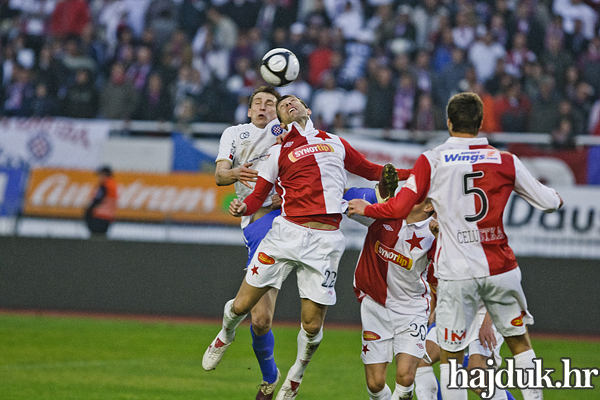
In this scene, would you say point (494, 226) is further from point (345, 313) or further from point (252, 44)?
point (252, 44)

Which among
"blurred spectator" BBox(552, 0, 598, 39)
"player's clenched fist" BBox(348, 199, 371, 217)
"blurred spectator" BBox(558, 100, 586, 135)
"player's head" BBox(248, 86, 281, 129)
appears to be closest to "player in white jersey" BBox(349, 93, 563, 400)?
"player's clenched fist" BBox(348, 199, 371, 217)

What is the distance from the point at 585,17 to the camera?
55.6 ft

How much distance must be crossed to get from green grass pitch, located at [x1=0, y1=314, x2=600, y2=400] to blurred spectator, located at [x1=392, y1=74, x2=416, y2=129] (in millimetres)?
4421

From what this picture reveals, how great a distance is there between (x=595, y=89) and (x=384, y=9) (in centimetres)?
491

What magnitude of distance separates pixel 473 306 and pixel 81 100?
12.7 m

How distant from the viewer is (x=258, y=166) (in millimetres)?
7465

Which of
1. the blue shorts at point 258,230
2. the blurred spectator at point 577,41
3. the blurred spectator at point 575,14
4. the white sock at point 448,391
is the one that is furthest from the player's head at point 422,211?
the blurred spectator at point 575,14

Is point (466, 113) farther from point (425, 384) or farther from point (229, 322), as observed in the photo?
point (229, 322)

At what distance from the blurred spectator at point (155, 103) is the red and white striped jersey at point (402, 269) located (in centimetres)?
1045

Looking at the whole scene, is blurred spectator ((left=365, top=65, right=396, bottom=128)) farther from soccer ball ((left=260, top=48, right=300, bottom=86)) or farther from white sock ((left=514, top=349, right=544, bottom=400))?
white sock ((left=514, top=349, right=544, bottom=400))

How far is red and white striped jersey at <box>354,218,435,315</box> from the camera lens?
6359 millimetres

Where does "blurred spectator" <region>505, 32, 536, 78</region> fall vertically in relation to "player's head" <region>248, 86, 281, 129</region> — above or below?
above

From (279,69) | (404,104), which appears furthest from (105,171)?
(279,69)

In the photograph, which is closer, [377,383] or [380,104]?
[377,383]
